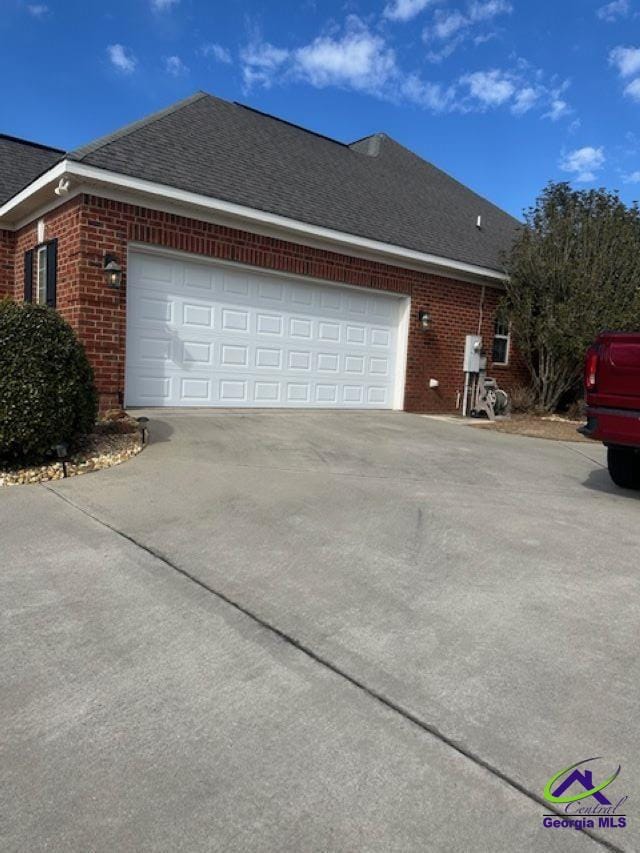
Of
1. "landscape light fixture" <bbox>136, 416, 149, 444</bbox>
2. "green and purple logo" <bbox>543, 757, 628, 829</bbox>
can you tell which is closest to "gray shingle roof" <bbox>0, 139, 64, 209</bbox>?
"landscape light fixture" <bbox>136, 416, 149, 444</bbox>

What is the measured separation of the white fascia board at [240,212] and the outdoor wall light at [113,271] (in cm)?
97

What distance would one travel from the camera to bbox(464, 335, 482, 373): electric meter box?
1298cm

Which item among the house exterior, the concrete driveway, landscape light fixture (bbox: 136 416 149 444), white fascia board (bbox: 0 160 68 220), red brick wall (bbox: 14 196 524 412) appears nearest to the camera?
the concrete driveway

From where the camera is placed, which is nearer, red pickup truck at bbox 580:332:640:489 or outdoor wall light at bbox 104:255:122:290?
red pickup truck at bbox 580:332:640:489

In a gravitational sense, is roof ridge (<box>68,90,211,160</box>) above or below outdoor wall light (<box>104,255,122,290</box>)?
above

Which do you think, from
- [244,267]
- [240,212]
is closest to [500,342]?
[244,267]

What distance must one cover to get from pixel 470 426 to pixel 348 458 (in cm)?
435

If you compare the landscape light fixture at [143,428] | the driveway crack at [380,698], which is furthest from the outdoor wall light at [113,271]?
the driveway crack at [380,698]

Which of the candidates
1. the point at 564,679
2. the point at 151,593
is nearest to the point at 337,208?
the point at 151,593

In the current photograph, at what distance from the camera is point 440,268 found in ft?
40.8

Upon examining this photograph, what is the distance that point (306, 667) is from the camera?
2.77 meters

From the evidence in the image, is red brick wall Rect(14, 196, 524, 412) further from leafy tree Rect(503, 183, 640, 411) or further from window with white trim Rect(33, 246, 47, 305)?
leafy tree Rect(503, 183, 640, 411)

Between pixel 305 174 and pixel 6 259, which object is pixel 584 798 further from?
pixel 6 259

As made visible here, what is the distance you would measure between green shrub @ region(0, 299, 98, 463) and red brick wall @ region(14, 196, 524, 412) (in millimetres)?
2534
